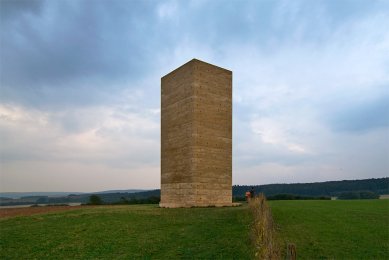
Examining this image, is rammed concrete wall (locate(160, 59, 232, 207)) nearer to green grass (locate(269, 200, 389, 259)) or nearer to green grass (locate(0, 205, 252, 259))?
green grass (locate(0, 205, 252, 259))

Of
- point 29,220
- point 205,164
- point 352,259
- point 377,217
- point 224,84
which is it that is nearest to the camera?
point 352,259

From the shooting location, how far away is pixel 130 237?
14555mm

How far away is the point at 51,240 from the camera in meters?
14.7

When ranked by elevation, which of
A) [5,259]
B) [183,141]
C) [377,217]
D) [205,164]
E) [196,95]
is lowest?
[5,259]

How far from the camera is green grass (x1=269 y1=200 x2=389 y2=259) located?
11.2 meters

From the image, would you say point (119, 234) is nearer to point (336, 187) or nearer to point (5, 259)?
point (5, 259)

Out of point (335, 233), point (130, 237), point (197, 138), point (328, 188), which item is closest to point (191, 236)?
→ point (130, 237)

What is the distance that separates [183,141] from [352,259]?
1578 centimetres

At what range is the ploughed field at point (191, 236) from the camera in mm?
11703

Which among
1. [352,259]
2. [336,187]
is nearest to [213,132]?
[352,259]

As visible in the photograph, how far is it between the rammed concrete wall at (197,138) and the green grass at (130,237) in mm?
4722

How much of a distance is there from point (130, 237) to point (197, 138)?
10780 millimetres

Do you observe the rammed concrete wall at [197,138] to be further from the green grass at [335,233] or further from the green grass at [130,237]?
the green grass at [335,233]

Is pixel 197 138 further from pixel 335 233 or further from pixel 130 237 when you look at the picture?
pixel 335 233
